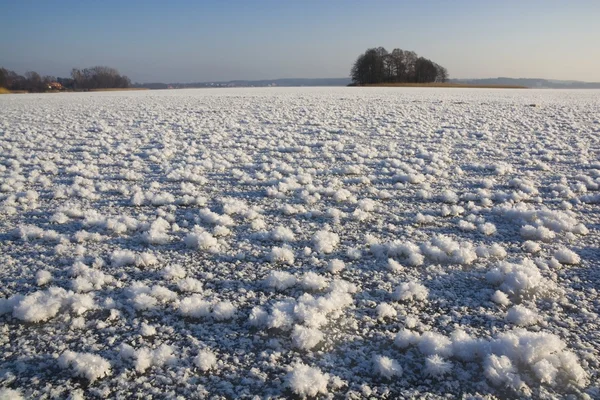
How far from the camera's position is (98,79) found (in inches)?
2584

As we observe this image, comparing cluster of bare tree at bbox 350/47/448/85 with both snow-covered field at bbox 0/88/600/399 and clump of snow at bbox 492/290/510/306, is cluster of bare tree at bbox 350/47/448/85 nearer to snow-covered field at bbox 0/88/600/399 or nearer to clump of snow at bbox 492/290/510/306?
snow-covered field at bbox 0/88/600/399

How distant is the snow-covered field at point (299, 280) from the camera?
2244mm

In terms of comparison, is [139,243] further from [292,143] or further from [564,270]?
[292,143]

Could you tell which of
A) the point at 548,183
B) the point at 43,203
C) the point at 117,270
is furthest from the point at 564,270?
the point at 43,203

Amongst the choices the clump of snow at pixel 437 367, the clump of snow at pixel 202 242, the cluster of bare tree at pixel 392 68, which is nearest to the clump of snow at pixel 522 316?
the clump of snow at pixel 437 367

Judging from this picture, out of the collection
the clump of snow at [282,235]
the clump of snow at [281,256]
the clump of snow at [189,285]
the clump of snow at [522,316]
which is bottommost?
the clump of snow at [522,316]

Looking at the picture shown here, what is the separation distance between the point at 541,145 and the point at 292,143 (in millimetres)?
6092

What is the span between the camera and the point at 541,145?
8805mm

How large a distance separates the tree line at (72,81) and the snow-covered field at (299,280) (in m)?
67.0

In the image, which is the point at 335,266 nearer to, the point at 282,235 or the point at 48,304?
the point at 282,235

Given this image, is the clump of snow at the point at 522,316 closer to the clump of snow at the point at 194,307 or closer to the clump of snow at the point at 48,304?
the clump of snow at the point at 194,307

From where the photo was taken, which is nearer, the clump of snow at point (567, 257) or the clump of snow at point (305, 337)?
the clump of snow at point (305, 337)

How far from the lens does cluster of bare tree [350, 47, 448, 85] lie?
67.0 meters

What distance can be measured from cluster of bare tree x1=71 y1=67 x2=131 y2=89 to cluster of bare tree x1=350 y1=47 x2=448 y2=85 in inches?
1745
